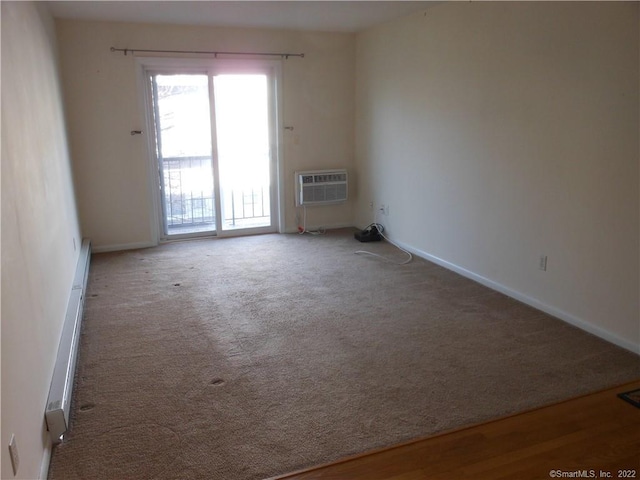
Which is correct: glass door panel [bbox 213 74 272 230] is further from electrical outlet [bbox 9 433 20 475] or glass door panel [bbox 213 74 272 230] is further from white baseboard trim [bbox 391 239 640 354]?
electrical outlet [bbox 9 433 20 475]

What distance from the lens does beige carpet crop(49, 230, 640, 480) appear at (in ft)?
7.18

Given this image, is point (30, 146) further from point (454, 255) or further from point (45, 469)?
point (454, 255)

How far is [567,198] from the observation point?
3350mm

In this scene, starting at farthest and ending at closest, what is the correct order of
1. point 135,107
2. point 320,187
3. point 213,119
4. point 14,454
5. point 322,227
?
1. point 322,227
2. point 320,187
3. point 213,119
4. point 135,107
5. point 14,454

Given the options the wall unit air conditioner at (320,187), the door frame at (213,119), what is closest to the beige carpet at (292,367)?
the door frame at (213,119)

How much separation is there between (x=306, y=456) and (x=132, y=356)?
1.41 m

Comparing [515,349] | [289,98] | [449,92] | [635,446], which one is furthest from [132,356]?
[289,98]

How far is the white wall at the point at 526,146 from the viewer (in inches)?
118

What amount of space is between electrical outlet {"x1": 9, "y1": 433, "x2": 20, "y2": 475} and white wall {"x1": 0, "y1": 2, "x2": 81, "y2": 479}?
31mm

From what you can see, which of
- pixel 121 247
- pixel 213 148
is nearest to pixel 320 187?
pixel 213 148

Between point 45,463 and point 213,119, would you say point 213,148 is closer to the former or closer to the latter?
point 213,119

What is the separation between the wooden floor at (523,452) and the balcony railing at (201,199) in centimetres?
426

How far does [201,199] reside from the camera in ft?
19.1

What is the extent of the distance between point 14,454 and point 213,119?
4.48 metres
